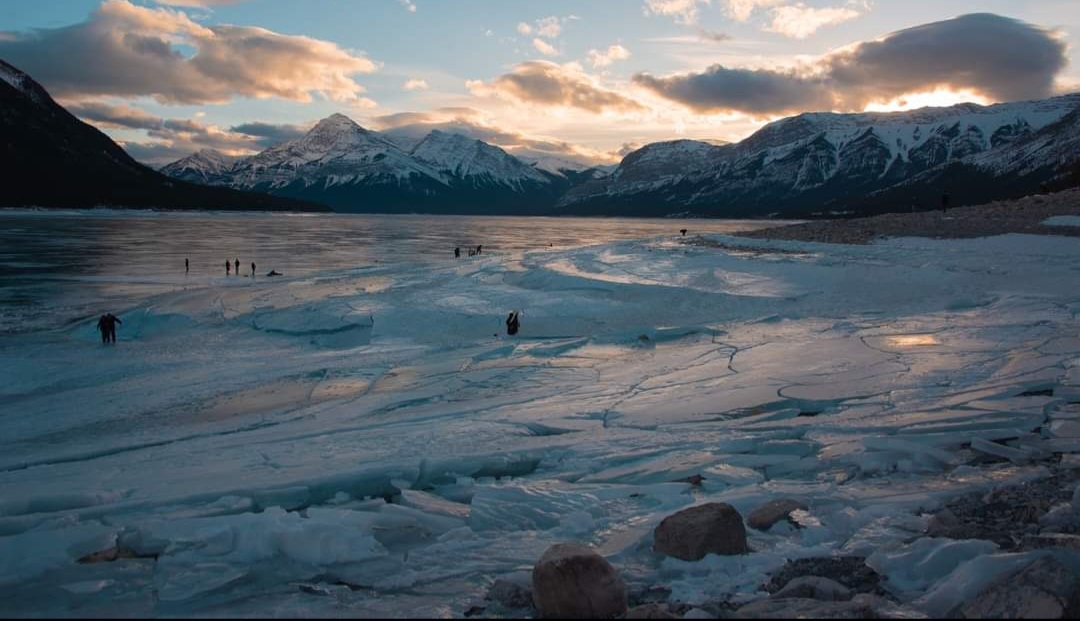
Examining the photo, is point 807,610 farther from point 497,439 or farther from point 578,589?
point 497,439

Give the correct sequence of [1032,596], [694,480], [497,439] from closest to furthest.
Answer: [1032,596], [694,480], [497,439]

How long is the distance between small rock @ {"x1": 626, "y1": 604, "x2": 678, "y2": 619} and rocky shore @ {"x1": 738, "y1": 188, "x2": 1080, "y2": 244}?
25.6 metres

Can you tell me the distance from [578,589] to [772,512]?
203 cm

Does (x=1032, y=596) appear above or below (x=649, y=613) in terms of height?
above

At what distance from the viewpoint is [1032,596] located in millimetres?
3668

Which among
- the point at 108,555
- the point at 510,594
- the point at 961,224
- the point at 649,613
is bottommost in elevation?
the point at 108,555

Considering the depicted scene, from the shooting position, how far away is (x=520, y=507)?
603 cm

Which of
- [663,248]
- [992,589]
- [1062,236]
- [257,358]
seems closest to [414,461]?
[992,589]

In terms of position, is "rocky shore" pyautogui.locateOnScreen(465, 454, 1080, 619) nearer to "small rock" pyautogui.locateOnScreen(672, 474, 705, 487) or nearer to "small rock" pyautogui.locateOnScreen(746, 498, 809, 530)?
"small rock" pyautogui.locateOnScreen(746, 498, 809, 530)

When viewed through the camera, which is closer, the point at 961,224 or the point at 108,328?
the point at 108,328

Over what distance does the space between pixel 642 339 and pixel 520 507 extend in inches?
387

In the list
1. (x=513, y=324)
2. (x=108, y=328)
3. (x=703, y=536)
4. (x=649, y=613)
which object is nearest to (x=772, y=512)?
(x=703, y=536)

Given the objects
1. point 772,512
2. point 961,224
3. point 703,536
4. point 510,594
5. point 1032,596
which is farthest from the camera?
point 961,224

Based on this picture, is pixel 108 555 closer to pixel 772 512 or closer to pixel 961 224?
pixel 772 512
